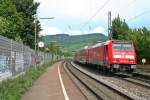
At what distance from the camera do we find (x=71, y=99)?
19.0 metres

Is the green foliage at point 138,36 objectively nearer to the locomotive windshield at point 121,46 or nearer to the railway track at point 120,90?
the locomotive windshield at point 121,46

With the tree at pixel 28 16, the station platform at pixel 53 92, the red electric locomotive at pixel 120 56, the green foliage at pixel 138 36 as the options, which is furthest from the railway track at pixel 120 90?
the tree at pixel 28 16

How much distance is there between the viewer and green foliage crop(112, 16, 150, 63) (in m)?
66.1

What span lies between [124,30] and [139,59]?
20274 mm

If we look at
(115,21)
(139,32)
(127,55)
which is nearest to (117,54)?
(127,55)

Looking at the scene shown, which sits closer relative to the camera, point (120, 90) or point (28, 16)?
point (120, 90)

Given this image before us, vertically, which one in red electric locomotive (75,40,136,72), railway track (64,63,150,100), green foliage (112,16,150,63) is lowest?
railway track (64,63,150,100)

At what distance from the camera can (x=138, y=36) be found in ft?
241

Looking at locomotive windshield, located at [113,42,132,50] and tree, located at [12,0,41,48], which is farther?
tree, located at [12,0,41,48]

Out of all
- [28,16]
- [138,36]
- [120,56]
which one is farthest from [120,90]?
[138,36]

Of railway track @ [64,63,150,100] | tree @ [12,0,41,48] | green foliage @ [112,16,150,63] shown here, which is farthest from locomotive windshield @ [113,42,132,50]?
tree @ [12,0,41,48]

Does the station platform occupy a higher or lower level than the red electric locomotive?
lower

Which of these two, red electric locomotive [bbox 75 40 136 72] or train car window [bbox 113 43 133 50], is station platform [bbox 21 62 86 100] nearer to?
red electric locomotive [bbox 75 40 136 72]

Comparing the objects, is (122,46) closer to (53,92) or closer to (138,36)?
(53,92)
